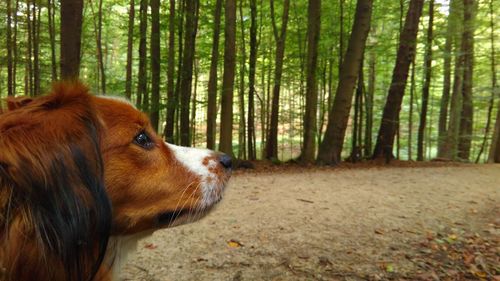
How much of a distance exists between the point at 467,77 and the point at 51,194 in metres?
18.4

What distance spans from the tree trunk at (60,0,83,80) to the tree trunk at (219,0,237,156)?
580 centimetres

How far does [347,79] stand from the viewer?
36.2ft

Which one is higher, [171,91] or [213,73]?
[213,73]

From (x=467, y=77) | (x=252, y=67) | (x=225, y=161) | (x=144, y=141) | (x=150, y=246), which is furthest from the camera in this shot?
(x=467, y=77)

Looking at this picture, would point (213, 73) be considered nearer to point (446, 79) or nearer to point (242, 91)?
point (242, 91)

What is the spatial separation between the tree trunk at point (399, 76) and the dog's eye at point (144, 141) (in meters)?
11.7

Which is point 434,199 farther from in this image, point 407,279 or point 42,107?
point 42,107

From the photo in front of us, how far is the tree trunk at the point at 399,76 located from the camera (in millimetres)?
11664

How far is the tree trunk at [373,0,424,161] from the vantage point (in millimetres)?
11664

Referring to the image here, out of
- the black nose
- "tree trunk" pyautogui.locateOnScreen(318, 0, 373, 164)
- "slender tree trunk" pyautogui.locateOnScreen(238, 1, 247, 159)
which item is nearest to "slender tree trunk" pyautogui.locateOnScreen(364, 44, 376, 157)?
"tree trunk" pyautogui.locateOnScreen(318, 0, 373, 164)

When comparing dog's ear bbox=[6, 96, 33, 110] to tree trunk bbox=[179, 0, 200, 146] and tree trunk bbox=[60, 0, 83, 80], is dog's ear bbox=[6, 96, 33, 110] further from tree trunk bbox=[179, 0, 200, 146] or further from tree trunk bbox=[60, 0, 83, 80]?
tree trunk bbox=[179, 0, 200, 146]

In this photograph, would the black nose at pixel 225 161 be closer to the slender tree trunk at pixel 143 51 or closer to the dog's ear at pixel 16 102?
the dog's ear at pixel 16 102

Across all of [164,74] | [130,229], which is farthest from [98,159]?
[164,74]

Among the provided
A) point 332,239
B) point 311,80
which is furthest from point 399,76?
point 332,239
